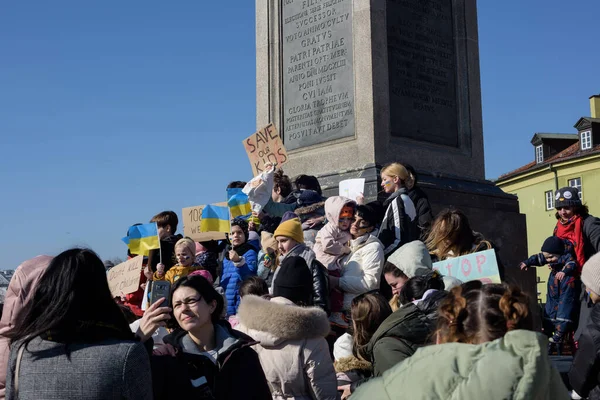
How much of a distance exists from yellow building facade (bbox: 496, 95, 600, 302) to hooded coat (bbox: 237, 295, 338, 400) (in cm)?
4407

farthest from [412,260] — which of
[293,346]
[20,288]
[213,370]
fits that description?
[20,288]

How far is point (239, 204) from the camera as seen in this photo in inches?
366

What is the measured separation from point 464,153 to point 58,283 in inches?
353

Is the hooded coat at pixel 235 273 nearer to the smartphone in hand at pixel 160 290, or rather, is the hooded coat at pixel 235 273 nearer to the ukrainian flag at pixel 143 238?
the ukrainian flag at pixel 143 238

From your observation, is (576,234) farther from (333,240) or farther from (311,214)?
(311,214)

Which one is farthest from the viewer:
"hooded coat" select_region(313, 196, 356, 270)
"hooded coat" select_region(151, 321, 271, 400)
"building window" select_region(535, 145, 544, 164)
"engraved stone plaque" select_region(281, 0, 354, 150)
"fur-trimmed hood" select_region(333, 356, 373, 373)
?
"building window" select_region(535, 145, 544, 164)

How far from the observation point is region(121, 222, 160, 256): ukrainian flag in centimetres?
870

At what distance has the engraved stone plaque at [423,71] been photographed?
10992 millimetres

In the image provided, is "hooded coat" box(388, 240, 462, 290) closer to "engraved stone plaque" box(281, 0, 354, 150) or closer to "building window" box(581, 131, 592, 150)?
→ "engraved stone plaque" box(281, 0, 354, 150)

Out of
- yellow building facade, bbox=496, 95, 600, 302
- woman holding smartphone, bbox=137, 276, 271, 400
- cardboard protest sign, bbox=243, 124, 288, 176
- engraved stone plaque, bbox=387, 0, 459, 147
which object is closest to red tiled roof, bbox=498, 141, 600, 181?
yellow building facade, bbox=496, 95, 600, 302

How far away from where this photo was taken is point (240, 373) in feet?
12.8

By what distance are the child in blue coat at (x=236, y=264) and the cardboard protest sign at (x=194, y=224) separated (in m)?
0.80

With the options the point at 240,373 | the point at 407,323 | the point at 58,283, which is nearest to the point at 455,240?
the point at 407,323

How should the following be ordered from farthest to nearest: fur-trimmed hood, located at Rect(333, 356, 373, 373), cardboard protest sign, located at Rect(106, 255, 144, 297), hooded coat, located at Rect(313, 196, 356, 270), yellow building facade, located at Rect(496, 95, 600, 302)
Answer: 1. yellow building facade, located at Rect(496, 95, 600, 302)
2. cardboard protest sign, located at Rect(106, 255, 144, 297)
3. hooded coat, located at Rect(313, 196, 356, 270)
4. fur-trimmed hood, located at Rect(333, 356, 373, 373)
